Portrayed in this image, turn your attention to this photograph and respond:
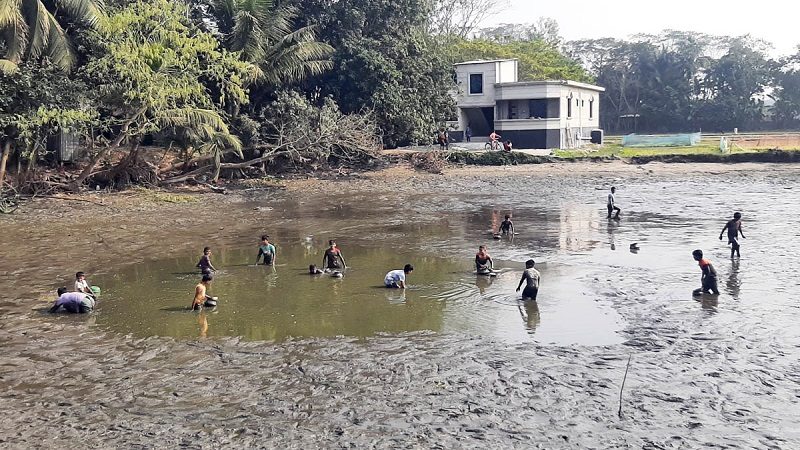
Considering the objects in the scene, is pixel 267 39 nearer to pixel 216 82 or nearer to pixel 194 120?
pixel 216 82

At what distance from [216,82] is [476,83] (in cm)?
2204

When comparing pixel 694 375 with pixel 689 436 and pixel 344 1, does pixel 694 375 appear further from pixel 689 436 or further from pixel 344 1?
pixel 344 1

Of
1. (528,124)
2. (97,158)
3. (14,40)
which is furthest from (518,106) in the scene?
(14,40)

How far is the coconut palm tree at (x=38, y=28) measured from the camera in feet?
91.8

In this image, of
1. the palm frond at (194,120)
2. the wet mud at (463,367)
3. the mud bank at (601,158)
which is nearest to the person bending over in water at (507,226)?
the wet mud at (463,367)

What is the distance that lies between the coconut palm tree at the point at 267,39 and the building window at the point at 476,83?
46.7 feet

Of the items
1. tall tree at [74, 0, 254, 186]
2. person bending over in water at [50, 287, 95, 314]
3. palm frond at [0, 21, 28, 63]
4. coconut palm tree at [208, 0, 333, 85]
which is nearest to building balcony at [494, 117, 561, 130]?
coconut palm tree at [208, 0, 333, 85]

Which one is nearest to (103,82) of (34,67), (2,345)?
(34,67)

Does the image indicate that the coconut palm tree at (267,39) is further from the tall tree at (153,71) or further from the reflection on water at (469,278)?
the reflection on water at (469,278)

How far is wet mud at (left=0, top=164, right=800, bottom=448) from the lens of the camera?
877 centimetres

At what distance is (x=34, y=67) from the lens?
1140 inches

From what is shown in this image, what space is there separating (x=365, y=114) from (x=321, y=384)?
33015 mm

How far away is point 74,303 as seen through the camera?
47.0ft

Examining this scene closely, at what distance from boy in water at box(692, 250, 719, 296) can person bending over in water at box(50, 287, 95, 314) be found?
12.2 m
